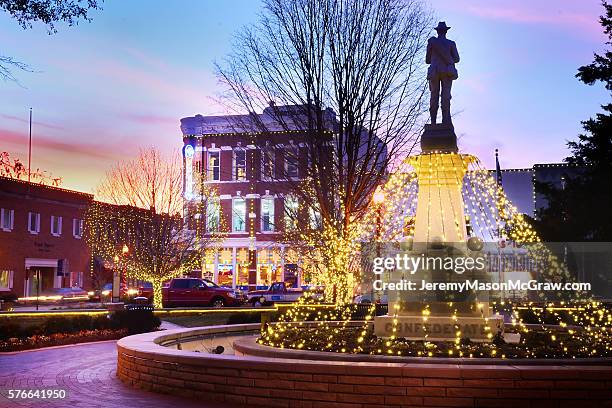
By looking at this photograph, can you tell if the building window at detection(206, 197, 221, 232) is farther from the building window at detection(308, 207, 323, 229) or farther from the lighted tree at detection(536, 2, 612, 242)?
the lighted tree at detection(536, 2, 612, 242)

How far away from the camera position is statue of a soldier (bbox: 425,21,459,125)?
52.0ft

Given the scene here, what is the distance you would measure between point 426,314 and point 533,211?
3578 cm

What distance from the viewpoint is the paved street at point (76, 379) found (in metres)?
10.4

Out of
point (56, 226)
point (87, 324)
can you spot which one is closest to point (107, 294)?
point (56, 226)

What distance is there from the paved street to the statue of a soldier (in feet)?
28.5

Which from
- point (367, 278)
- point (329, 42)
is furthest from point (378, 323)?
point (367, 278)

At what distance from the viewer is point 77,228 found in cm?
5994

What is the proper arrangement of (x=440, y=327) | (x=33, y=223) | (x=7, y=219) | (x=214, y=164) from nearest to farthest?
1. (x=440, y=327)
2. (x=7, y=219)
3. (x=33, y=223)
4. (x=214, y=164)

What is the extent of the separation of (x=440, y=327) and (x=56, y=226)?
159 ft

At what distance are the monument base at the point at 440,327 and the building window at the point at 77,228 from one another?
49.2m

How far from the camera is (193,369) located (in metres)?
10.9

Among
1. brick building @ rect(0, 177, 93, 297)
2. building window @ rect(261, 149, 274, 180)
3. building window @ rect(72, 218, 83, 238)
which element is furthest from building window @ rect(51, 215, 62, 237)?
building window @ rect(261, 149, 274, 180)

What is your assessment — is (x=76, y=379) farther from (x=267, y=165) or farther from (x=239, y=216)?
(x=239, y=216)

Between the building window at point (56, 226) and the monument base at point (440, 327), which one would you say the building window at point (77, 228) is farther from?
the monument base at point (440, 327)
